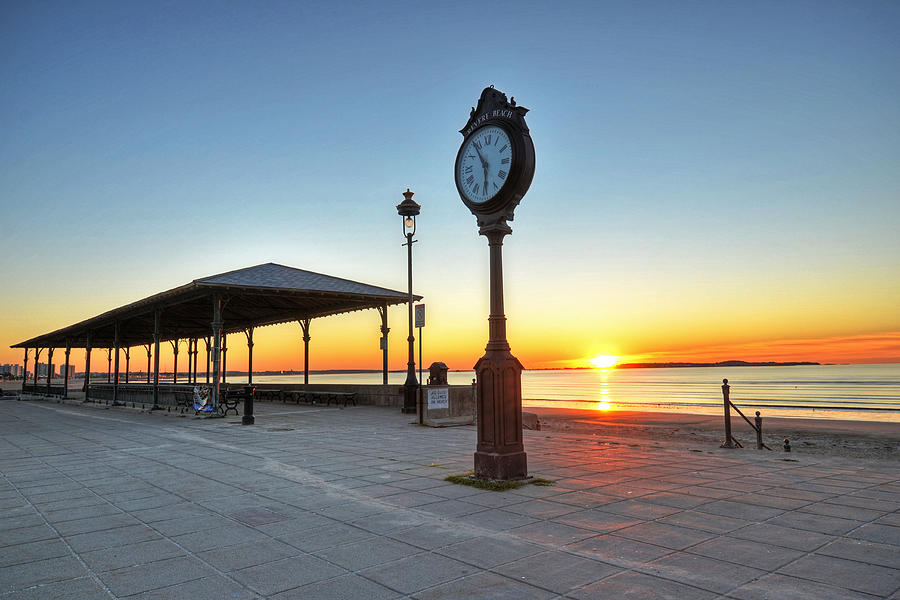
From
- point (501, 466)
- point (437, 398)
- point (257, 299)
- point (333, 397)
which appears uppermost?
point (257, 299)

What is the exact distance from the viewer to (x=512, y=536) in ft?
16.0

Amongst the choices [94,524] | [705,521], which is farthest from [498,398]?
[94,524]

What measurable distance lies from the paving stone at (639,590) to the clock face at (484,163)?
202 inches

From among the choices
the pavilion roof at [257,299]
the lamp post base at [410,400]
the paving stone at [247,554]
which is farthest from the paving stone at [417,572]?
the pavilion roof at [257,299]

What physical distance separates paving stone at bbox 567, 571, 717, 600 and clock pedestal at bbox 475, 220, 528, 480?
3.39m

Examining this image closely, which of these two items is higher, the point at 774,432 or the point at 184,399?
the point at 184,399

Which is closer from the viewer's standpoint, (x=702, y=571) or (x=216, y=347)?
(x=702, y=571)

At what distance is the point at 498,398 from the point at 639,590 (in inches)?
150

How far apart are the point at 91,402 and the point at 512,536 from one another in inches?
1411

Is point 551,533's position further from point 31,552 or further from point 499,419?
point 31,552

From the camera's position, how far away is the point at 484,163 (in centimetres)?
795

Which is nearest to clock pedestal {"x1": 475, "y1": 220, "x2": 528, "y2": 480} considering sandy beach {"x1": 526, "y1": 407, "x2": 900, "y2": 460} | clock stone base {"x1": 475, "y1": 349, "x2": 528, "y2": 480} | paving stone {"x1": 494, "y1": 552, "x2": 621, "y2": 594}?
clock stone base {"x1": 475, "y1": 349, "x2": 528, "y2": 480}

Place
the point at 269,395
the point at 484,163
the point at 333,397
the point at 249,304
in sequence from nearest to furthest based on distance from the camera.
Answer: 1. the point at 484,163
2. the point at 333,397
3. the point at 249,304
4. the point at 269,395

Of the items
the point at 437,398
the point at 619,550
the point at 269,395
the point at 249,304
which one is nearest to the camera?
the point at 619,550
